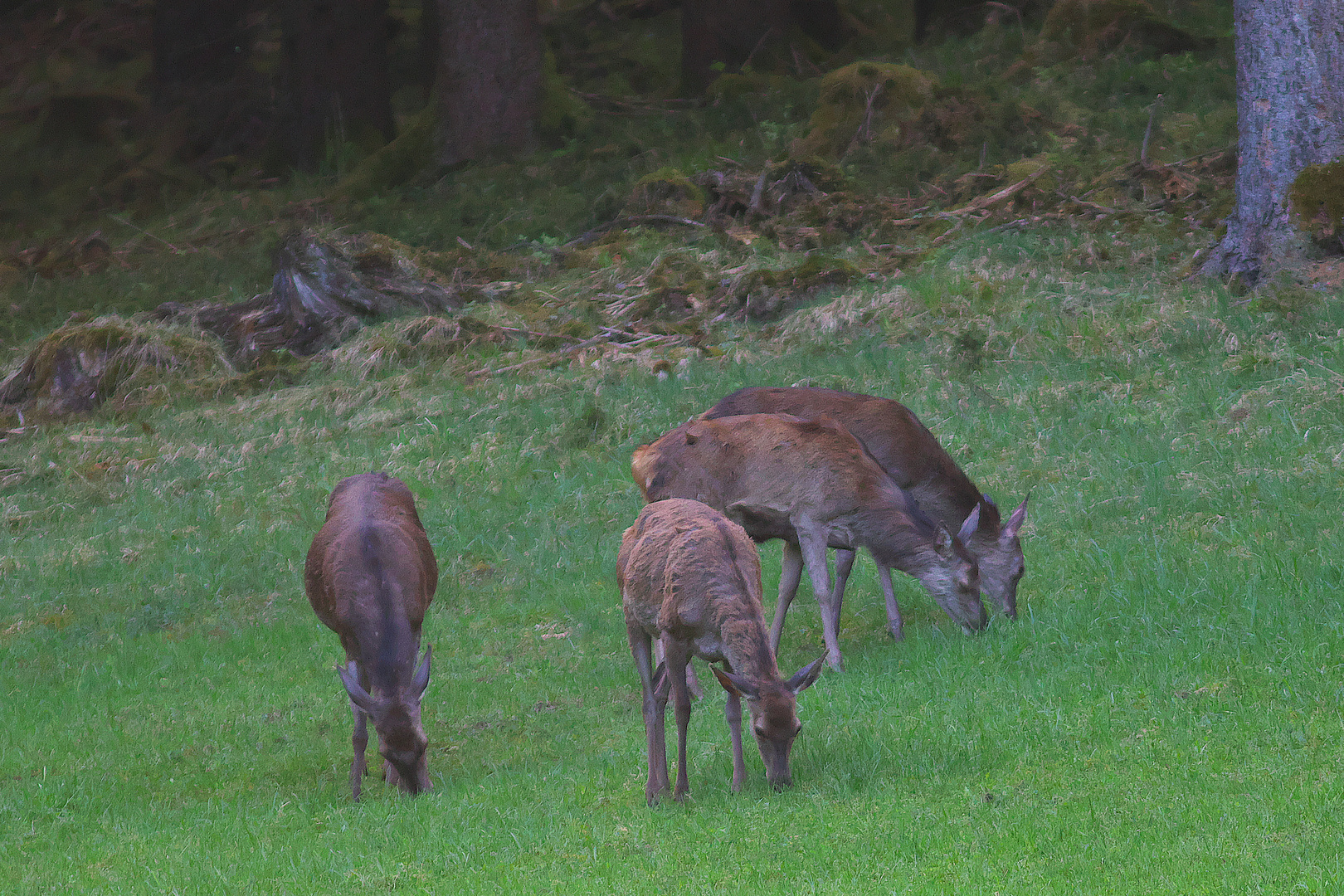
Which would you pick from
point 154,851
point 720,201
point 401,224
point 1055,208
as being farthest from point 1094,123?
point 154,851

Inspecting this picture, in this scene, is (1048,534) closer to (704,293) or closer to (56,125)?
(704,293)

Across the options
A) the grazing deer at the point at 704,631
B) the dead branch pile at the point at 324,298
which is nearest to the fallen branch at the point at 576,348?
the dead branch pile at the point at 324,298

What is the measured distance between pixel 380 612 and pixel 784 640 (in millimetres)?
3071

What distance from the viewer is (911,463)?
34.8 ft

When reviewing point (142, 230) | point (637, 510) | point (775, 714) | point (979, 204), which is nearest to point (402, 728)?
point (775, 714)

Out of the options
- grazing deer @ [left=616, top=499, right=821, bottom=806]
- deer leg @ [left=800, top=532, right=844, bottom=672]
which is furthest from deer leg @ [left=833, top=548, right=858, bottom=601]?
grazing deer @ [left=616, top=499, right=821, bottom=806]

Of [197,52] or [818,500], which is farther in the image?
[197,52]

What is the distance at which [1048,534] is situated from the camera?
11070mm

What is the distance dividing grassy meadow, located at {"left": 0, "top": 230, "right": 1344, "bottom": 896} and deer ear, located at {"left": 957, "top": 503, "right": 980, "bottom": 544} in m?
0.59

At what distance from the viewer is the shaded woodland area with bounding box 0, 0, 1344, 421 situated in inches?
727

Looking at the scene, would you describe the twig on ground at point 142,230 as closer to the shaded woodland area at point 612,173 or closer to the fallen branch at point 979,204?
the shaded woodland area at point 612,173

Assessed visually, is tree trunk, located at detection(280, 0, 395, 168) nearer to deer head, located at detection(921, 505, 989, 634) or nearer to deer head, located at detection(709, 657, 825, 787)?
deer head, located at detection(921, 505, 989, 634)

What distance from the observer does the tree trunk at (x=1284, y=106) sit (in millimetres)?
14391

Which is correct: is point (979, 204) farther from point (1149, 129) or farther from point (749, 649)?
point (749, 649)
